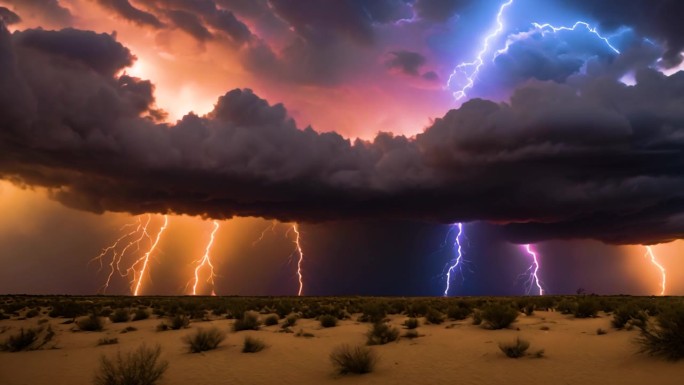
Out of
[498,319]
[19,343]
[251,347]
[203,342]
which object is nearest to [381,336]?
[251,347]

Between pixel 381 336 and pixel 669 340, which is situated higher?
pixel 669 340

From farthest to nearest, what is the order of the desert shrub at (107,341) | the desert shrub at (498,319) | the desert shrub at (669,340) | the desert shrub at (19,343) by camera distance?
1. the desert shrub at (498,319)
2. the desert shrub at (107,341)
3. the desert shrub at (19,343)
4. the desert shrub at (669,340)

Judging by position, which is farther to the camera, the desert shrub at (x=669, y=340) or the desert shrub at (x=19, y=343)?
the desert shrub at (x=19, y=343)

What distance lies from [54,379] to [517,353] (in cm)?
1066

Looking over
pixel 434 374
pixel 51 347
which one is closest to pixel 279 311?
pixel 51 347

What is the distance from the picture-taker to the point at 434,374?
8.99 m

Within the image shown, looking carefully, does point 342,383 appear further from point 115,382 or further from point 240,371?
point 115,382

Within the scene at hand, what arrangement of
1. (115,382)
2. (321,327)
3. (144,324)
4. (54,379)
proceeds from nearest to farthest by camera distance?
(115,382) → (54,379) → (321,327) → (144,324)

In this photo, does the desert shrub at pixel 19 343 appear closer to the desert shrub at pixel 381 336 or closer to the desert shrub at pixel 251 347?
the desert shrub at pixel 251 347

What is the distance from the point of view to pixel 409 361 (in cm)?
1016

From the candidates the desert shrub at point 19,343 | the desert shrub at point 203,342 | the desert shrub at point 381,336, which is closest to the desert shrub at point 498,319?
the desert shrub at point 381,336

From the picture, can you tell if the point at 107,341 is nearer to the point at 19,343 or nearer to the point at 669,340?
the point at 19,343

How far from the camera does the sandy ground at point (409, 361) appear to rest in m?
8.38

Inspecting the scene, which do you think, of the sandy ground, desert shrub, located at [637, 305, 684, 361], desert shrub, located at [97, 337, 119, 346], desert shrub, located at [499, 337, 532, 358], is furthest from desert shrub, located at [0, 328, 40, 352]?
desert shrub, located at [637, 305, 684, 361]
